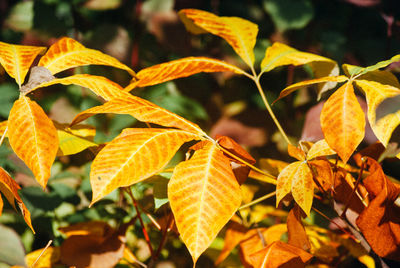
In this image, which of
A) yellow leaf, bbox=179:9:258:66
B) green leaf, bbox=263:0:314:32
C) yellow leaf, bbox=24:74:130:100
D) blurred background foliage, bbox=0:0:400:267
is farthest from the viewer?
green leaf, bbox=263:0:314:32

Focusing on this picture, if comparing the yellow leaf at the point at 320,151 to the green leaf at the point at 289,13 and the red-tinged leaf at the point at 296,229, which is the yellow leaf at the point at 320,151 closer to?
the red-tinged leaf at the point at 296,229

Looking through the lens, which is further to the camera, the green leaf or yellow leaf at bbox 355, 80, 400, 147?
the green leaf

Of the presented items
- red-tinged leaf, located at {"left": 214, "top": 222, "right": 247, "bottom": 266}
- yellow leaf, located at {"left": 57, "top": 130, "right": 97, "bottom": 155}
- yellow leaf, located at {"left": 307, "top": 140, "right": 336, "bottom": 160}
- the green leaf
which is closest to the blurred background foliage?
the green leaf

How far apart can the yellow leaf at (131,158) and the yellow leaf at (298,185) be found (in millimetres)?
146

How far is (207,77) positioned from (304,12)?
0.35 metres

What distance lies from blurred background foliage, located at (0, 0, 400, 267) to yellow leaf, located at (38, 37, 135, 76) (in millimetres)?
384

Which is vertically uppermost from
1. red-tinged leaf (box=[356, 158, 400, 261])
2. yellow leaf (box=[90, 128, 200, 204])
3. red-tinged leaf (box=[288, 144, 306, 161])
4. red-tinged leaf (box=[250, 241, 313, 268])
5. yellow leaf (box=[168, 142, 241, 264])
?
yellow leaf (box=[90, 128, 200, 204])

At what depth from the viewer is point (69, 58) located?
57 centimetres

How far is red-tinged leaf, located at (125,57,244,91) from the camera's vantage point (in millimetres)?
564

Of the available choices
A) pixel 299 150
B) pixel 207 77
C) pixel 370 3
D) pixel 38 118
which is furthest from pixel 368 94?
pixel 207 77

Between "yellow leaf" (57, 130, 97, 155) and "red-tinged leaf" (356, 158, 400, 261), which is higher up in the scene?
"yellow leaf" (57, 130, 97, 155)

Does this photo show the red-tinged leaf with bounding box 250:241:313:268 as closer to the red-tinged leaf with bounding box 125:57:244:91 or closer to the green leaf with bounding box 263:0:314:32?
the red-tinged leaf with bounding box 125:57:244:91

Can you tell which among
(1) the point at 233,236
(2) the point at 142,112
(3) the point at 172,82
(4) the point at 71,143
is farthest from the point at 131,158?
(3) the point at 172,82

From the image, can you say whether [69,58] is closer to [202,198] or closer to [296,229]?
[202,198]
